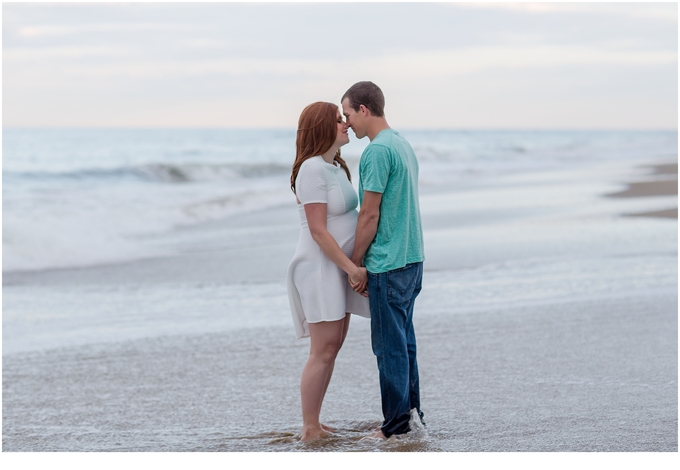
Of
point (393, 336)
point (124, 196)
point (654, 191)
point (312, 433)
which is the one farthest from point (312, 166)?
point (124, 196)

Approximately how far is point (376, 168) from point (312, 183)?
1.03ft

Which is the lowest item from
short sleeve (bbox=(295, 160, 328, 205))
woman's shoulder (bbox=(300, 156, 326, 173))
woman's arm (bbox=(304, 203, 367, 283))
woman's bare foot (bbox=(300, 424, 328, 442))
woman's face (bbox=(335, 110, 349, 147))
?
woman's bare foot (bbox=(300, 424, 328, 442))

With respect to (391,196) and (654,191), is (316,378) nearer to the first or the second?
(391,196)

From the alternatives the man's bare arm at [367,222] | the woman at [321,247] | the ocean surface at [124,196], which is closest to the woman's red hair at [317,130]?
the woman at [321,247]

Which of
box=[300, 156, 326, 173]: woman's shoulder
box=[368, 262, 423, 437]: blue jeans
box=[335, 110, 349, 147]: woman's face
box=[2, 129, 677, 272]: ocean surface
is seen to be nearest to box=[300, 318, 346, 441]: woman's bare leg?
box=[368, 262, 423, 437]: blue jeans

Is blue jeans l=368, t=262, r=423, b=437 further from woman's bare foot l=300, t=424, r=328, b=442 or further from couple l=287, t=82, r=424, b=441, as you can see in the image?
woman's bare foot l=300, t=424, r=328, b=442

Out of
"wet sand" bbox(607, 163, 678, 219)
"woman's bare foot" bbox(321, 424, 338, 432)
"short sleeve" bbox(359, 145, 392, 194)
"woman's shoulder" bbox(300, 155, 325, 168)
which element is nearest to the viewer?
"short sleeve" bbox(359, 145, 392, 194)

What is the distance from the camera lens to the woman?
3.70 meters

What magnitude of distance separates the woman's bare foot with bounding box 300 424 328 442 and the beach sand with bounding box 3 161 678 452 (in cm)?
8

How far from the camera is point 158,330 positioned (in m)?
6.13

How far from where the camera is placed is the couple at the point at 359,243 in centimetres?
368

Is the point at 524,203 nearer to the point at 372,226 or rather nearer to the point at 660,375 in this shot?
the point at 660,375

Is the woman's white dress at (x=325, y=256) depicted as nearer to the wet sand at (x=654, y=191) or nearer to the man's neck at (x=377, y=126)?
the man's neck at (x=377, y=126)

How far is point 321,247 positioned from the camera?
3699 millimetres
